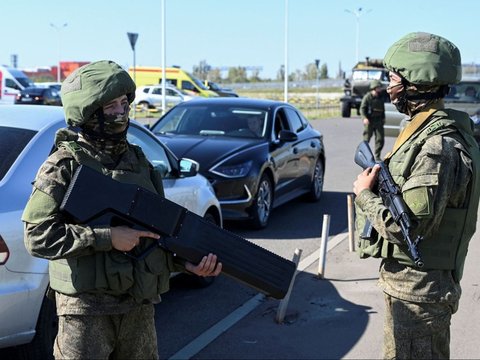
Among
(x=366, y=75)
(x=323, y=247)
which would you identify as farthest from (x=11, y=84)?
(x=323, y=247)

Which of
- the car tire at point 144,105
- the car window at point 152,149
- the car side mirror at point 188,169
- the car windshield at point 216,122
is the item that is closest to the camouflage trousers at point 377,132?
the car windshield at point 216,122

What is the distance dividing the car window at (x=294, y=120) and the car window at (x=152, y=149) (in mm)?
4681

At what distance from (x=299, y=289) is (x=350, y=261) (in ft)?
4.05

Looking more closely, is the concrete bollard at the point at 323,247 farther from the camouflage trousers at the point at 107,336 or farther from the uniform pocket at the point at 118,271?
the uniform pocket at the point at 118,271

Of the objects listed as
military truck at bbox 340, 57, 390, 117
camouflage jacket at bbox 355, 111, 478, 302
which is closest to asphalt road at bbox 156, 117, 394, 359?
camouflage jacket at bbox 355, 111, 478, 302

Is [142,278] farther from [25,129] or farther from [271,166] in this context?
[271,166]

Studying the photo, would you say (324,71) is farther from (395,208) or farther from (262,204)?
(395,208)

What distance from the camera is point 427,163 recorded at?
2.79m

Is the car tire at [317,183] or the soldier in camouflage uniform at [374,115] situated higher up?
the soldier in camouflage uniform at [374,115]

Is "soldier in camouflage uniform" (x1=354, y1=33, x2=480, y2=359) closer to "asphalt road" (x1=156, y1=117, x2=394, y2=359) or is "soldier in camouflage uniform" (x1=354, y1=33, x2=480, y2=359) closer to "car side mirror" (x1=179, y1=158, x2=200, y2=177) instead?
"asphalt road" (x1=156, y1=117, x2=394, y2=359)

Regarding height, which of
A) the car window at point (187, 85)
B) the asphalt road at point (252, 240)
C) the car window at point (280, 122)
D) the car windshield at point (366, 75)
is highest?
the car windshield at point (366, 75)

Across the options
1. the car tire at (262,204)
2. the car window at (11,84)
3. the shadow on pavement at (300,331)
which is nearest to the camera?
the shadow on pavement at (300,331)

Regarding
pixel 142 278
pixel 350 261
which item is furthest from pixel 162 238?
pixel 350 261

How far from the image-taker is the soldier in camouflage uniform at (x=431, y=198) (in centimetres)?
283
